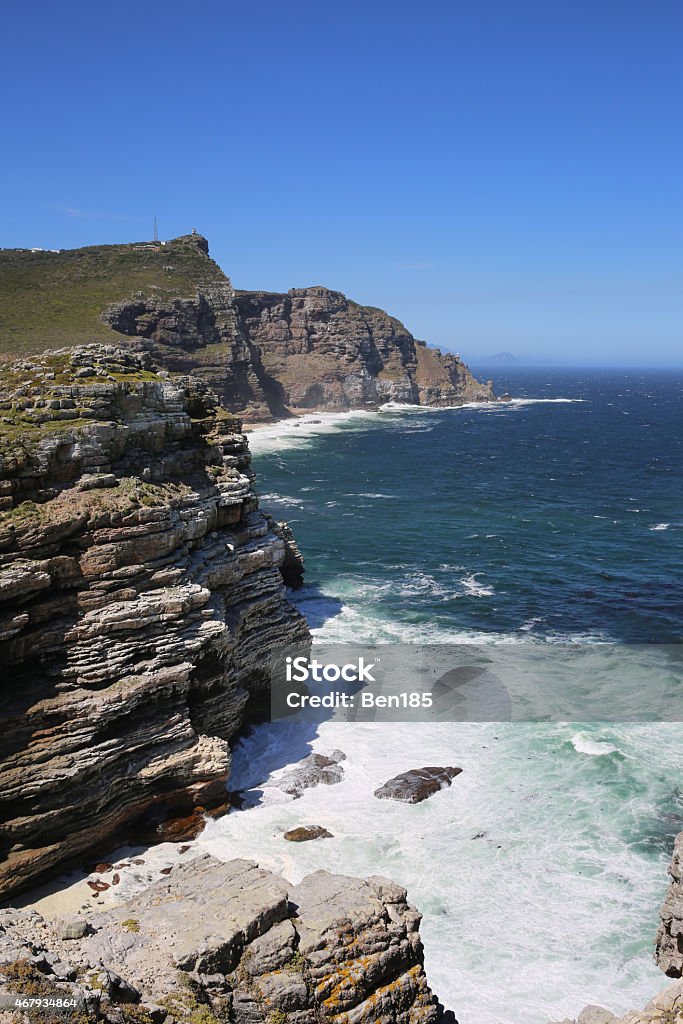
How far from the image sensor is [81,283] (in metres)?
151

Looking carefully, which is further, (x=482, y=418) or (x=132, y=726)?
(x=482, y=418)

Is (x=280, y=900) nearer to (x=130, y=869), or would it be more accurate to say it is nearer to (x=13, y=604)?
(x=130, y=869)

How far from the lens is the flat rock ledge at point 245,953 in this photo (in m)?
11.6

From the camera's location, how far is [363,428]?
161500mm

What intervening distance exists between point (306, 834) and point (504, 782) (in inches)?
333

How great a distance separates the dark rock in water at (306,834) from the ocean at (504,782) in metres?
0.29

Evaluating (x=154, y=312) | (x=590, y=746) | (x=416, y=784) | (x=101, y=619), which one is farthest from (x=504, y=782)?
(x=154, y=312)

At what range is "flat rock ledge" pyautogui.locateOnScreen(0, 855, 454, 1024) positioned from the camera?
11562 millimetres

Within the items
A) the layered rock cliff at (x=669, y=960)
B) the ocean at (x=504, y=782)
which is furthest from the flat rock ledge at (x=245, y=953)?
the ocean at (x=504, y=782)

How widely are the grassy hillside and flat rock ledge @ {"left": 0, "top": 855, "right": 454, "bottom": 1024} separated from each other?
331ft

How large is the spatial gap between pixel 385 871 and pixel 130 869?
822 centimetres

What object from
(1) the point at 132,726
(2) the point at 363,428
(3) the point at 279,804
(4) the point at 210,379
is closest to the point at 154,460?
(1) the point at 132,726

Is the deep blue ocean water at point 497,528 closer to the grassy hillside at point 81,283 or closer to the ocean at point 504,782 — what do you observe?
the ocean at point 504,782

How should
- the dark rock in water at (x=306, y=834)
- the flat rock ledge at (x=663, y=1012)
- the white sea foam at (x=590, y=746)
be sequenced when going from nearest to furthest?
the flat rock ledge at (x=663, y=1012) → the dark rock in water at (x=306, y=834) → the white sea foam at (x=590, y=746)
